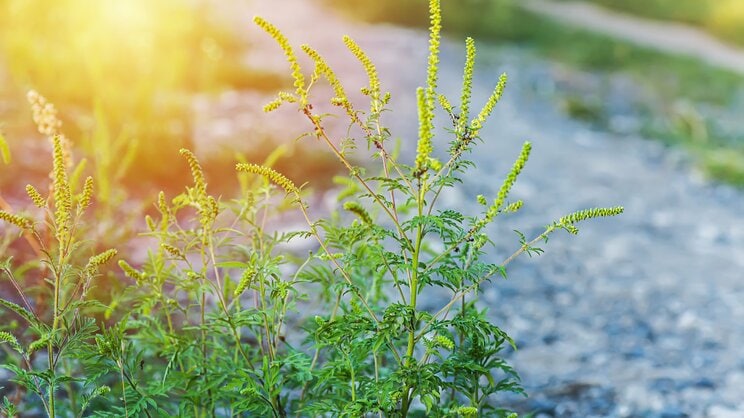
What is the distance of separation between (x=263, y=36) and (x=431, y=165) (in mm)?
11531

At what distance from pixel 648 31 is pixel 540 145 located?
35.4ft

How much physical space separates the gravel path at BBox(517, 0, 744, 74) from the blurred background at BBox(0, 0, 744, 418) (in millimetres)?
947

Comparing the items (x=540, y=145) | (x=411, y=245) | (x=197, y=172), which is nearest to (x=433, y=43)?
(x=411, y=245)

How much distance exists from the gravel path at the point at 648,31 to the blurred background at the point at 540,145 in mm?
947

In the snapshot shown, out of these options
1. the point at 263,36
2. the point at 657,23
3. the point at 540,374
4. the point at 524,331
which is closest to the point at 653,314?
the point at 524,331

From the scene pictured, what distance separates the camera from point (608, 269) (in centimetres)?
594

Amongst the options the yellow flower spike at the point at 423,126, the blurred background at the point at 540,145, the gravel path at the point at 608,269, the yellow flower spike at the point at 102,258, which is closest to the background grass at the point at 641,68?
the blurred background at the point at 540,145

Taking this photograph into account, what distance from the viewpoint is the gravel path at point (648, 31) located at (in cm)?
1589

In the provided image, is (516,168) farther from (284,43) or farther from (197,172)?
(197,172)

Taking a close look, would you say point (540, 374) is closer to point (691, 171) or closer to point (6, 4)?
point (691, 171)

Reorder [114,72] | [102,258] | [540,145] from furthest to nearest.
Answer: [540,145] → [114,72] → [102,258]

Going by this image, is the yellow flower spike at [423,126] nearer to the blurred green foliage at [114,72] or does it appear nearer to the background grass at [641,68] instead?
the blurred green foliage at [114,72]

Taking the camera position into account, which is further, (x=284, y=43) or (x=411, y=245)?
(x=411, y=245)

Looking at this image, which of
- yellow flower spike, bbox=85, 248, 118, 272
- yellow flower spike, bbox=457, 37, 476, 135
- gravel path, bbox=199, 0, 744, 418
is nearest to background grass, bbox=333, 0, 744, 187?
gravel path, bbox=199, 0, 744, 418
